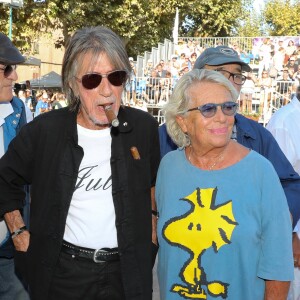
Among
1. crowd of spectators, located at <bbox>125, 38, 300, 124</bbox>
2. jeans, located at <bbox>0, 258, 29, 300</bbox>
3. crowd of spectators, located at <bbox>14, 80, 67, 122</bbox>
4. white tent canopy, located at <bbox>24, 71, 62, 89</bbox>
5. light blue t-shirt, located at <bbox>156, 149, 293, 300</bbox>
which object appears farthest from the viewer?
white tent canopy, located at <bbox>24, 71, 62, 89</bbox>

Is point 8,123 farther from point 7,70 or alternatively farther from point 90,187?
point 90,187

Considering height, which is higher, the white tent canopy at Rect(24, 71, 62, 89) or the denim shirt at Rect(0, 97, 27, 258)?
the denim shirt at Rect(0, 97, 27, 258)

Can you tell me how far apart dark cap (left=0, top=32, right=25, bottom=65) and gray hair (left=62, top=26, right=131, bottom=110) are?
2.58 feet

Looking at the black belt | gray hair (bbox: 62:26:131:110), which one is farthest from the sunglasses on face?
the black belt

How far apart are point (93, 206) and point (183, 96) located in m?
0.69

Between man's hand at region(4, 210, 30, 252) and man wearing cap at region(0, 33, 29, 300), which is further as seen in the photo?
man wearing cap at region(0, 33, 29, 300)

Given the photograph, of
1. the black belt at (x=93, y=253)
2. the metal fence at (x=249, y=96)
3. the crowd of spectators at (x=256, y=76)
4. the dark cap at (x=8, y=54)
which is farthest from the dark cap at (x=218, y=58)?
the crowd of spectators at (x=256, y=76)

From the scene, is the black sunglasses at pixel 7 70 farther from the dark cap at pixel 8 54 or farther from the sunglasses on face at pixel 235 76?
the sunglasses on face at pixel 235 76

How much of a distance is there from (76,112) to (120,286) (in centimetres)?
90

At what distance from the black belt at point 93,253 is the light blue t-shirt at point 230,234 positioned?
0.91ft

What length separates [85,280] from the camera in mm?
2674

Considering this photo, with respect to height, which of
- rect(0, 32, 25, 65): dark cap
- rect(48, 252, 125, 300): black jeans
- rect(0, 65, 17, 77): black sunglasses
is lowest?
rect(48, 252, 125, 300): black jeans

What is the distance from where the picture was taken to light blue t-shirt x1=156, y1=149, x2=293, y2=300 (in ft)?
8.00

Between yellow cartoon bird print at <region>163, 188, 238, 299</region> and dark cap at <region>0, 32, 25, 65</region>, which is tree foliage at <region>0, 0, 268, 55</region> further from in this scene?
yellow cartoon bird print at <region>163, 188, 238, 299</region>
